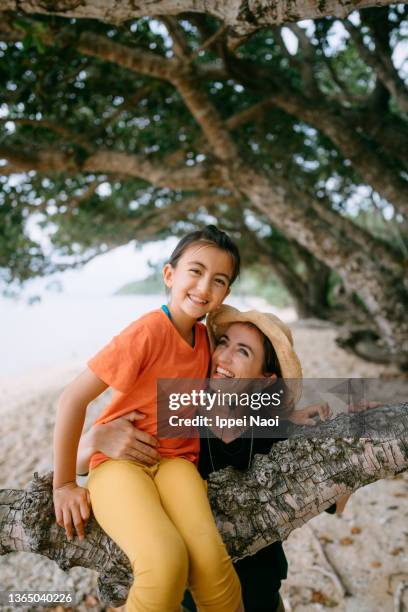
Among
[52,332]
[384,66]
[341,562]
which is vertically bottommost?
[341,562]

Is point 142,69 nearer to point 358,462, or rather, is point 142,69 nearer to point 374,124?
point 374,124

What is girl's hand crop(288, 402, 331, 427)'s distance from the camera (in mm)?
1958

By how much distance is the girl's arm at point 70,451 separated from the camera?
162 centimetres

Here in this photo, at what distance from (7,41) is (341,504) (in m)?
4.83

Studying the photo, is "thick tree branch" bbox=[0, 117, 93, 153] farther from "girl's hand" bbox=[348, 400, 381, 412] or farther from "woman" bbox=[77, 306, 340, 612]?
"girl's hand" bbox=[348, 400, 381, 412]

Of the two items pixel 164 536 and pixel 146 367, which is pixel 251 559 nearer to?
pixel 164 536

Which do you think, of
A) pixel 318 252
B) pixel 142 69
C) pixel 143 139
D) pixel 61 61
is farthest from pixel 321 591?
pixel 143 139

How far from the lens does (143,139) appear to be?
21.5 feet

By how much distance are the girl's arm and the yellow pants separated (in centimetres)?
7

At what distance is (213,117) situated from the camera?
15.2 ft

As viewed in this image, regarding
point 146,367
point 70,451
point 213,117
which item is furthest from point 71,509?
point 213,117

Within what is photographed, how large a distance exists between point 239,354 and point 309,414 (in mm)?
444

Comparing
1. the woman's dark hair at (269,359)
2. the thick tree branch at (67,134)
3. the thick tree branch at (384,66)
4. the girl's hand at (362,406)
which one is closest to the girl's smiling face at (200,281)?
the woman's dark hair at (269,359)

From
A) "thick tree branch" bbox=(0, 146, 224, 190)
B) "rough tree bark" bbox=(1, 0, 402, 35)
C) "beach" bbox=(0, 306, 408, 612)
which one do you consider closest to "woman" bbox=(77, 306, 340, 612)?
"beach" bbox=(0, 306, 408, 612)
